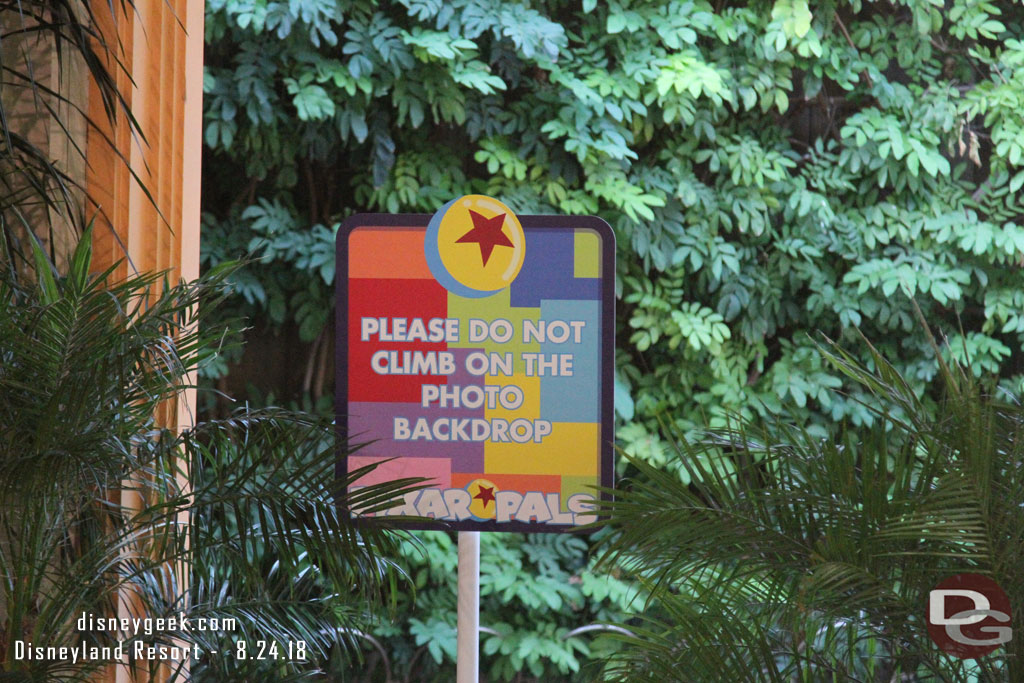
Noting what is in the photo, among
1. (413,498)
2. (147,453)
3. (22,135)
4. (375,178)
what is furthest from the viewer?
(375,178)

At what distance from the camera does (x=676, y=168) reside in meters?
2.96

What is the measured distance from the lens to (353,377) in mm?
1395

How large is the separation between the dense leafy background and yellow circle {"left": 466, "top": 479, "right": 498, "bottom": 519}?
1.55 metres

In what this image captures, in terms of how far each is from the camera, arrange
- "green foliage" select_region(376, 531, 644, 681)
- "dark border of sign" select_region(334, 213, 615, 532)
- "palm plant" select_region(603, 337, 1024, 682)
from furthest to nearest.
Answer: "green foliage" select_region(376, 531, 644, 681)
"dark border of sign" select_region(334, 213, 615, 532)
"palm plant" select_region(603, 337, 1024, 682)

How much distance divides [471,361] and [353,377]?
0.55 ft

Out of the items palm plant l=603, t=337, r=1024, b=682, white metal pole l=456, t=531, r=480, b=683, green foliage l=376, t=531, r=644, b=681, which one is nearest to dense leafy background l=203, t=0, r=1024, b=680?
green foliage l=376, t=531, r=644, b=681

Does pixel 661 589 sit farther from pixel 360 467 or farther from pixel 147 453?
pixel 147 453

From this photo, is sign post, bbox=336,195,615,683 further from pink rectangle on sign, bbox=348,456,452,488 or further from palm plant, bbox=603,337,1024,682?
palm plant, bbox=603,337,1024,682

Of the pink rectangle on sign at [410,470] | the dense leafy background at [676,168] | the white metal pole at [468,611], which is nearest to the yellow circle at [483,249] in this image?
the pink rectangle on sign at [410,470]

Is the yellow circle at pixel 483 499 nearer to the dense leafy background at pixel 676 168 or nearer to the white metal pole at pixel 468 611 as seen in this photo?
the white metal pole at pixel 468 611

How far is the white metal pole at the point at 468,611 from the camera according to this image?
4.51ft

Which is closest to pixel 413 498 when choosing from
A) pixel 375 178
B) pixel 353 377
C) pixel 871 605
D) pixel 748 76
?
pixel 353 377

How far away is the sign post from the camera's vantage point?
1.35 m

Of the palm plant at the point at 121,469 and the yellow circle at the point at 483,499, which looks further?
the yellow circle at the point at 483,499
